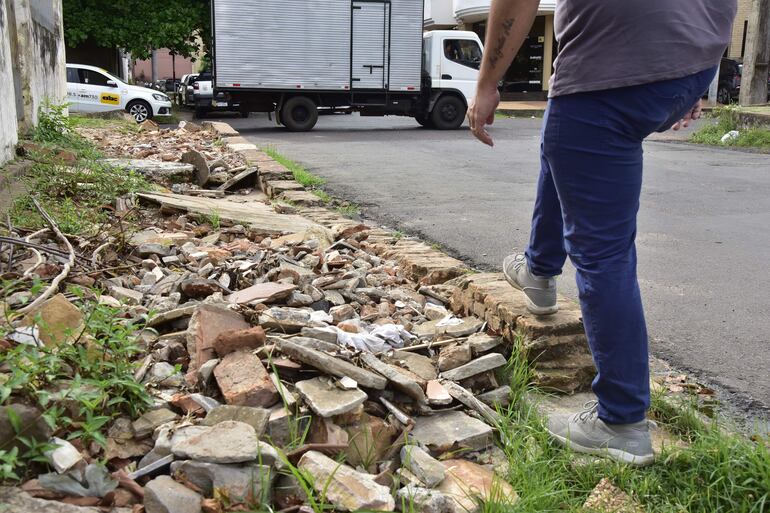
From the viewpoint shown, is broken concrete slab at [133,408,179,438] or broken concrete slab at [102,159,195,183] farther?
broken concrete slab at [102,159,195,183]

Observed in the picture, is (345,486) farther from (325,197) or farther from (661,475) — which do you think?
(325,197)

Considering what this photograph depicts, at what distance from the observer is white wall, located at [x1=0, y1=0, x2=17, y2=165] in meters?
6.48

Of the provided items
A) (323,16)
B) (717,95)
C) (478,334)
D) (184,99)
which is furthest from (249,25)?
(717,95)

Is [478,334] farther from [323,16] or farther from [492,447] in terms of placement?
[323,16]

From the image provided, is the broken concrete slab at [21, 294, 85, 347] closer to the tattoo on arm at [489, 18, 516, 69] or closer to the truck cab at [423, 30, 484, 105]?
the tattoo on arm at [489, 18, 516, 69]

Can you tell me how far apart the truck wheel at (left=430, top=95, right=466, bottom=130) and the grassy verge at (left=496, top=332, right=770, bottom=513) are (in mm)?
17829

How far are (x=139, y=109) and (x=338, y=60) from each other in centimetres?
621

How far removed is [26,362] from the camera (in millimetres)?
2262

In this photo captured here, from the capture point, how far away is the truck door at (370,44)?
19.4 metres

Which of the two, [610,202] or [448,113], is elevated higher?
[610,202]

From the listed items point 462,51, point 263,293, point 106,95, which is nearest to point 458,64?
point 462,51

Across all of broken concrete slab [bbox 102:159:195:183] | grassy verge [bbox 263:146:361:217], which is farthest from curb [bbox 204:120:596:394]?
broken concrete slab [bbox 102:159:195:183]

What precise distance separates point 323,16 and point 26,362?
714 inches

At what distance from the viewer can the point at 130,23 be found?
23734mm
